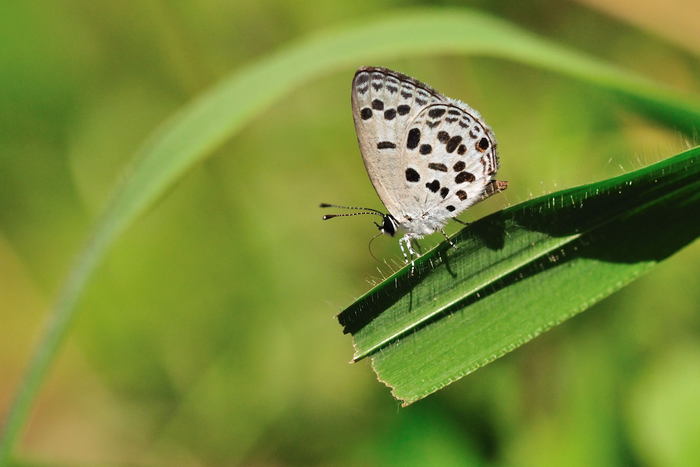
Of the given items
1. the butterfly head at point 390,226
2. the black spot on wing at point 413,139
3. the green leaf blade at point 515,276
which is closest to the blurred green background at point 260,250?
the butterfly head at point 390,226

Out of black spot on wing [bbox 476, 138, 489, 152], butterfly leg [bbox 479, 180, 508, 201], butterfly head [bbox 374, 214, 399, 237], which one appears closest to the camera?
butterfly leg [bbox 479, 180, 508, 201]

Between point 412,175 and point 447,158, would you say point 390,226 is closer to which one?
point 412,175

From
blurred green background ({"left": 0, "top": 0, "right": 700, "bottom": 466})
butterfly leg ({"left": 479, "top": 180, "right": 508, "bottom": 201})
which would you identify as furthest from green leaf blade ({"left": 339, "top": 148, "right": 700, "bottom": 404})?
blurred green background ({"left": 0, "top": 0, "right": 700, "bottom": 466})

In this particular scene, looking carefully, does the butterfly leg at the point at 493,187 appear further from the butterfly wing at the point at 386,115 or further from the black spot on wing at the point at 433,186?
the butterfly wing at the point at 386,115

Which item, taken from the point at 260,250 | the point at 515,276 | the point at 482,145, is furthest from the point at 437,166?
the point at 260,250

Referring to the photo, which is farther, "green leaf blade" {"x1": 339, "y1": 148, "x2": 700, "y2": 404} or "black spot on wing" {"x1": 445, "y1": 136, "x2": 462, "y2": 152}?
"black spot on wing" {"x1": 445, "y1": 136, "x2": 462, "y2": 152}

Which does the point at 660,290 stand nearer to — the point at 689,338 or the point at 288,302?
the point at 689,338

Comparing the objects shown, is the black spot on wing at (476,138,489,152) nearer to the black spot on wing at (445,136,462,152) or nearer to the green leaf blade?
the black spot on wing at (445,136,462,152)

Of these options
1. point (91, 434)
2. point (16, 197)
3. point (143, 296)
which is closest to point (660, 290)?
point (143, 296)
